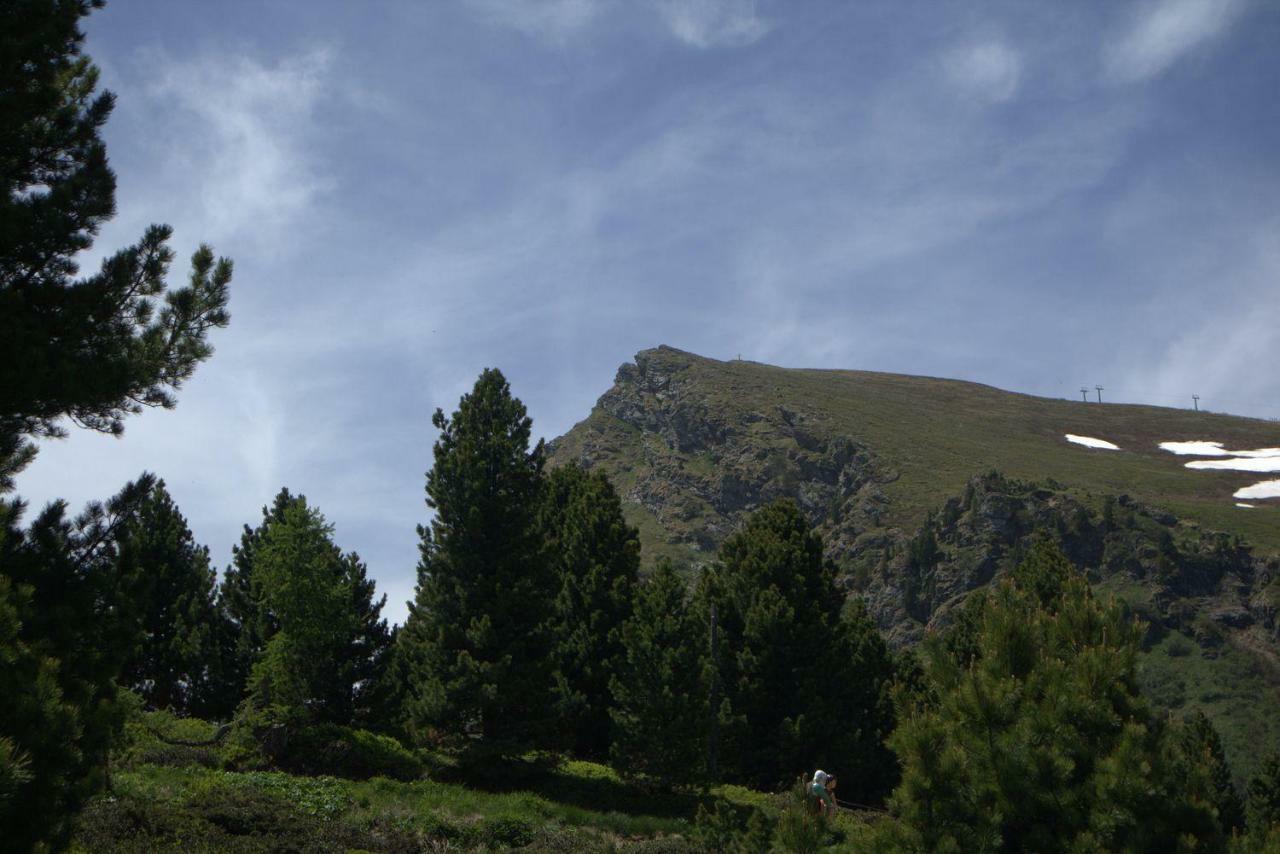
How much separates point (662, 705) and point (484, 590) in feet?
19.5

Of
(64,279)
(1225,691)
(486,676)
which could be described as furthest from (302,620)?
(1225,691)

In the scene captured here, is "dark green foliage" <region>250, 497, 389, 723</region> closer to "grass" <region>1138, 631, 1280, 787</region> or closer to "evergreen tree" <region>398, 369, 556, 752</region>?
"evergreen tree" <region>398, 369, 556, 752</region>

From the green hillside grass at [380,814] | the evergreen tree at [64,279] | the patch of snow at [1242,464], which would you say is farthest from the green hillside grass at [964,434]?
the evergreen tree at [64,279]

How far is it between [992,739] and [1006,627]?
106cm

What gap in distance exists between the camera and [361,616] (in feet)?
99.4

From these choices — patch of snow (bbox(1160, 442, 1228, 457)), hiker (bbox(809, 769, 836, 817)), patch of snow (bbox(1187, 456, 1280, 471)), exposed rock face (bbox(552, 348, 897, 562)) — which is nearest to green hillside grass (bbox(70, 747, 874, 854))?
hiker (bbox(809, 769, 836, 817))

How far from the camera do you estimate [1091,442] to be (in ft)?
493

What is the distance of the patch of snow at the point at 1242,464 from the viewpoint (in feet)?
427

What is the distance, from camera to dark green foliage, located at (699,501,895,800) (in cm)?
3094

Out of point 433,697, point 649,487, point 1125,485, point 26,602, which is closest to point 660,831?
point 433,697

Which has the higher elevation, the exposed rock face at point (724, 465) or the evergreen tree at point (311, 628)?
the exposed rock face at point (724, 465)

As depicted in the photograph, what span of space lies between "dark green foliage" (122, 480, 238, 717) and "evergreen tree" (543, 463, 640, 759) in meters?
10.8

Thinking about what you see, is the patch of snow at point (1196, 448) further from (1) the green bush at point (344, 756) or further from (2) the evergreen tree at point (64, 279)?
(2) the evergreen tree at point (64, 279)

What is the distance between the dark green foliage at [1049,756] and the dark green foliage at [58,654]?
21.4 feet
